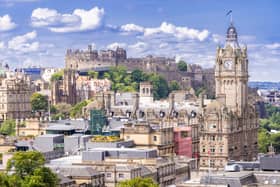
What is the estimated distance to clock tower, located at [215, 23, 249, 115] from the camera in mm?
141625

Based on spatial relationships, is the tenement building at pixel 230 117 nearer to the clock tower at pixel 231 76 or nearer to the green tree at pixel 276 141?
the clock tower at pixel 231 76

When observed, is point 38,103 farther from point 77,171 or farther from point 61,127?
point 77,171

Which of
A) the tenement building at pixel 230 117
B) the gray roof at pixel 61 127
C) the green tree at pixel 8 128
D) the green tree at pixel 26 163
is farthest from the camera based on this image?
the green tree at pixel 8 128

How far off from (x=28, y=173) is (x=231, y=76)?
175 feet

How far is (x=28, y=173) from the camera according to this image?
9388 cm

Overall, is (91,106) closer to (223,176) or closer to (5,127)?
(5,127)

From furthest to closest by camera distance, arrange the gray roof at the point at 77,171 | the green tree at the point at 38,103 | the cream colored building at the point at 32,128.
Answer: the green tree at the point at 38,103
the cream colored building at the point at 32,128
the gray roof at the point at 77,171

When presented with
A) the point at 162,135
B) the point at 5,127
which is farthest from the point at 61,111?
the point at 162,135

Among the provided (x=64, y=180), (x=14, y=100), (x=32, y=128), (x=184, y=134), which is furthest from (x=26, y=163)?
(x=14, y=100)

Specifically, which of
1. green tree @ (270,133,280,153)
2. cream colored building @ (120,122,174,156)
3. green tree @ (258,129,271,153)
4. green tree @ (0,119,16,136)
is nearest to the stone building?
green tree @ (0,119,16,136)

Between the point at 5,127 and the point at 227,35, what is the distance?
34.2 meters

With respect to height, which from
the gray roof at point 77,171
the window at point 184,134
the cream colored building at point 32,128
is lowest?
the gray roof at point 77,171

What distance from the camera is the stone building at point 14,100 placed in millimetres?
180625

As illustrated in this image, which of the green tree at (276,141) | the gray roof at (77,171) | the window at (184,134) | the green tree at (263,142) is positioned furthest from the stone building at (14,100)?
the gray roof at (77,171)
